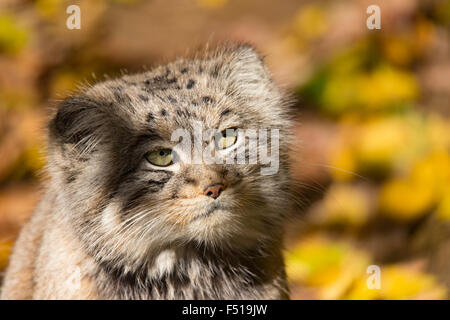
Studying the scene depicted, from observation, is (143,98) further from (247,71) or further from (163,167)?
(247,71)

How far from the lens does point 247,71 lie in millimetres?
4703

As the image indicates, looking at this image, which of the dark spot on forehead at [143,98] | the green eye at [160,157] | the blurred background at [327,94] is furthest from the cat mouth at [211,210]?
the blurred background at [327,94]

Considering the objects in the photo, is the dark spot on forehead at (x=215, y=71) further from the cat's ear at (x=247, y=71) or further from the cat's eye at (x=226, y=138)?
the cat's eye at (x=226, y=138)

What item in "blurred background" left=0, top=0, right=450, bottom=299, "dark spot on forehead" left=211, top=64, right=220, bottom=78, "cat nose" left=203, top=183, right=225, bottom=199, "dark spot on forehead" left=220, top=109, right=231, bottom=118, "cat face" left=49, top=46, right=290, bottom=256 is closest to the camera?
"cat nose" left=203, top=183, right=225, bottom=199

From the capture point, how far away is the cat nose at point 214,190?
3857 mm

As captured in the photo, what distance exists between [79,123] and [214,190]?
0.99m

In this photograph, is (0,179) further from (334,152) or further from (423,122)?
(423,122)

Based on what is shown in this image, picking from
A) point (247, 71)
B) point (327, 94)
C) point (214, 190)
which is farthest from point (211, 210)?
point (327, 94)

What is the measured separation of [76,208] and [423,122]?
4.39 metres

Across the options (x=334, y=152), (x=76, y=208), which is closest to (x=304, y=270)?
(x=334, y=152)

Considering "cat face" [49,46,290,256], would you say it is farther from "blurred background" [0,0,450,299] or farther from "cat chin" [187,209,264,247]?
"blurred background" [0,0,450,299]

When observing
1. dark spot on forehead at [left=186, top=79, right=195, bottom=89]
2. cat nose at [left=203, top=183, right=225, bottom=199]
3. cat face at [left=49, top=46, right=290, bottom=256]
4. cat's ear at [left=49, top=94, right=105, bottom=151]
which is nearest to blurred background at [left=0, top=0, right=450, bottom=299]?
cat face at [left=49, top=46, right=290, bottom=256]

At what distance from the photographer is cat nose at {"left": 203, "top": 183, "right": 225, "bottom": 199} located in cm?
386

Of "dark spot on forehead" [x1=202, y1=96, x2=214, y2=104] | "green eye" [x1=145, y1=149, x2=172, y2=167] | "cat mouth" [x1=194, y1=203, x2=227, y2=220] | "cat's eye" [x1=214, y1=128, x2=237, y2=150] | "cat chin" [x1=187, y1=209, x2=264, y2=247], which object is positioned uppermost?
"dark spot on forehead" [x1=202, y1=96, x2=214, y2=104]
